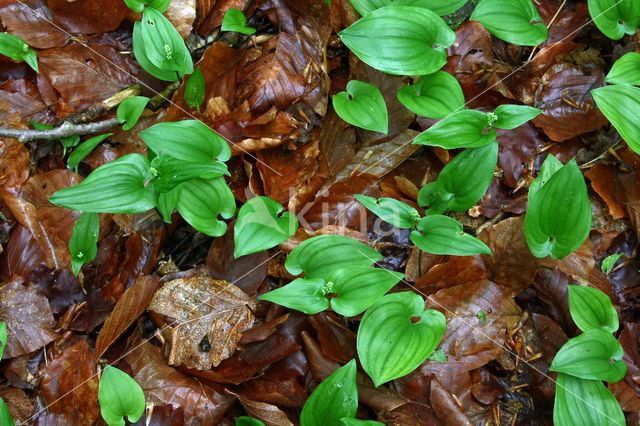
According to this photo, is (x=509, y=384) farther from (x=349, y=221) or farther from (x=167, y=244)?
(x=167, y=244)

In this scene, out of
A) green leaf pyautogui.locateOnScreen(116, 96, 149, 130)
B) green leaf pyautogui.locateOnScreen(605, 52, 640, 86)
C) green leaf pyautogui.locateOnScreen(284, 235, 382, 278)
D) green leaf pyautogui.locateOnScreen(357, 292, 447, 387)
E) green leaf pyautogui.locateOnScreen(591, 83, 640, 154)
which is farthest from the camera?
green leaf pyautogui.locateOnScreen(116, 96, 149, 130)

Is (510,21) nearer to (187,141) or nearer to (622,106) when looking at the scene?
(622,106)

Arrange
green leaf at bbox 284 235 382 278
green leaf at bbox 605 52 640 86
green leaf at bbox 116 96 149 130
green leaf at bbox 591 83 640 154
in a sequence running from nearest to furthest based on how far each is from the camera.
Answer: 1. green leaf at bbox 284 235 382 278
2. green leaf at bbox 591 83 640 154
3. green leaf at bbox 605 52 640 86
4. green leaf at bbox 116 96 149 130

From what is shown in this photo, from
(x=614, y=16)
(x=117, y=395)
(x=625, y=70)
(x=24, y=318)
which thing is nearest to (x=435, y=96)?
(x=625, y=70)

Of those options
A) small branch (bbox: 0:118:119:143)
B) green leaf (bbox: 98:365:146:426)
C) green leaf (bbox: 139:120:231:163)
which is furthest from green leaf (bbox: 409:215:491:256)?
small branch (bbox: 0:118:119:143)

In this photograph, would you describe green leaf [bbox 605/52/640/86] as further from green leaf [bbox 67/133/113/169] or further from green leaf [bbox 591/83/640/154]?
green leaf [bbox 67/133/113/169]

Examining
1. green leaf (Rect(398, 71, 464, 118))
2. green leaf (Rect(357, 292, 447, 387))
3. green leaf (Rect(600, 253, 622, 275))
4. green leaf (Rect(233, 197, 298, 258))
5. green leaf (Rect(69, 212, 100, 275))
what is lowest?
green leaf (Rect(600, 253, 622, 275))

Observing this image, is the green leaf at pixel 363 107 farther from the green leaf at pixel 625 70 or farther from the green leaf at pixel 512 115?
the green leaf at pixel 625 70
